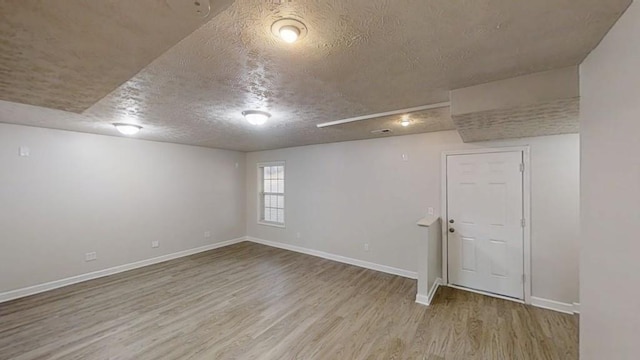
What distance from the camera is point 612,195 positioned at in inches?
53.3

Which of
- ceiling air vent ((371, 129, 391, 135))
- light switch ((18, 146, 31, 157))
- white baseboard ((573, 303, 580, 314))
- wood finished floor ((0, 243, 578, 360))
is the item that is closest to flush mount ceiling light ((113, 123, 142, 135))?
light switch ((18, 146, 31, 157))

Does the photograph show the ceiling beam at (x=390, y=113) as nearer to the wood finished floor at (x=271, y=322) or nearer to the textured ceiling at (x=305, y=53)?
the textured ceiling at (x=305, y=53)

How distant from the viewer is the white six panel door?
3.40 meters

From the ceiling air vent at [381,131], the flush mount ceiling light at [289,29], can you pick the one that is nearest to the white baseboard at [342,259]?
the ceiling air vent at [381,131]

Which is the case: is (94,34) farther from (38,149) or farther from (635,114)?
(38,149)

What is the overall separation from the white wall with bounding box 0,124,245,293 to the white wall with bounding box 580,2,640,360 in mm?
5887

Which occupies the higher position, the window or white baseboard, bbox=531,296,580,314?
the window

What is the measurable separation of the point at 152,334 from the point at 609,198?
383 cm

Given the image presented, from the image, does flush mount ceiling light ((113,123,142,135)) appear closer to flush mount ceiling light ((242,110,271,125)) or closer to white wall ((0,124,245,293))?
white wall ((0,124,245,293))

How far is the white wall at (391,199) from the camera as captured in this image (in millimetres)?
3127

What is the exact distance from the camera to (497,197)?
3.53 metres

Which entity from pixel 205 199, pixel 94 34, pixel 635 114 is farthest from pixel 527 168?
pixel 205 199

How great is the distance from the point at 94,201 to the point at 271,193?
335 centimetres

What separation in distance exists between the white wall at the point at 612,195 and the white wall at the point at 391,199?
1.84 m
